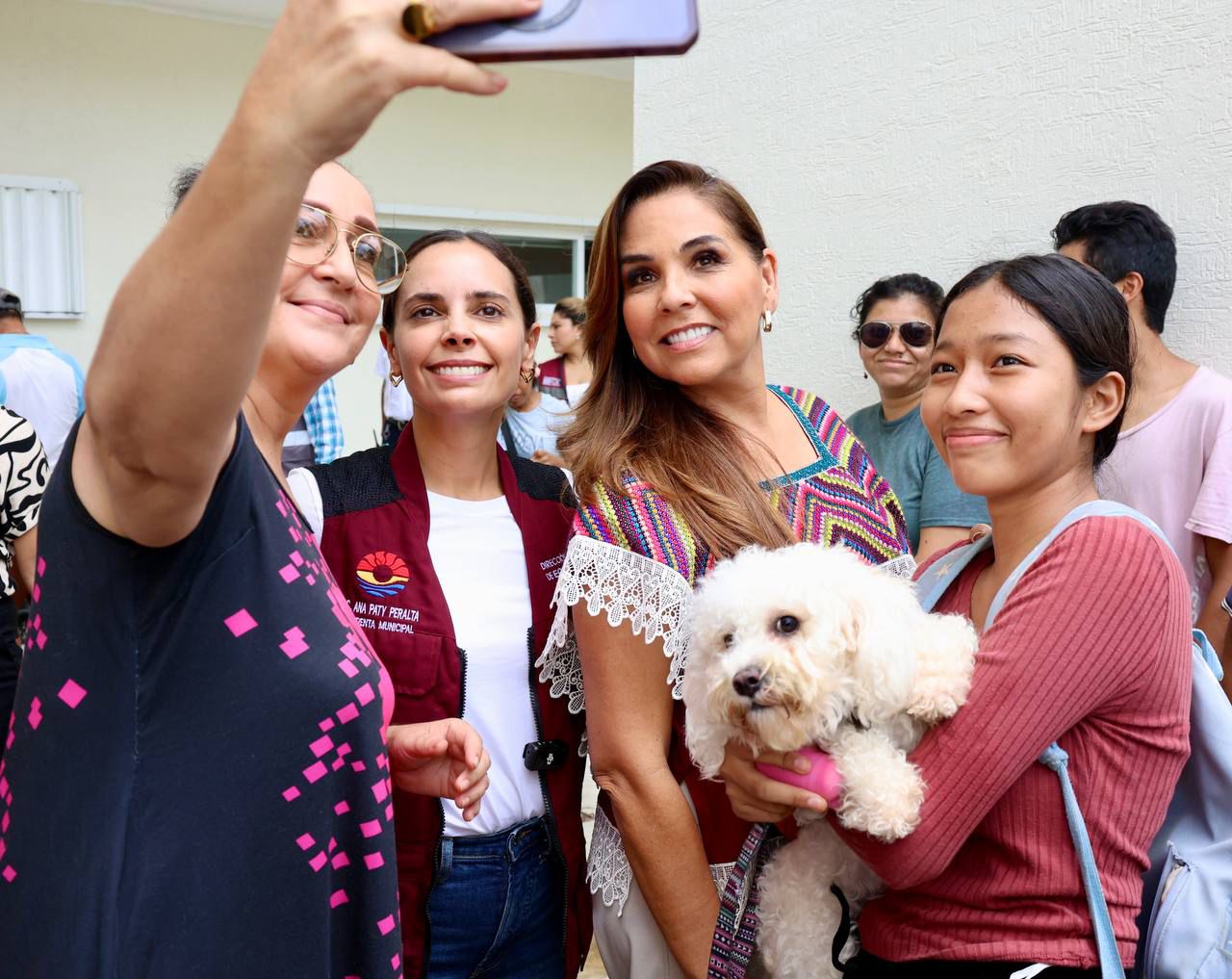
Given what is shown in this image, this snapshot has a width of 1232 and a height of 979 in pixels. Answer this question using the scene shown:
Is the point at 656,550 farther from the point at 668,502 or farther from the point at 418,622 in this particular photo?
the point at 418,622

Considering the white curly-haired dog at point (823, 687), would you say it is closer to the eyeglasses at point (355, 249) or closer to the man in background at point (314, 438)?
the eyeglasses at point (355, 249)

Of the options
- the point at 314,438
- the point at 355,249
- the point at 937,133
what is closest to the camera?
the point at 355,249

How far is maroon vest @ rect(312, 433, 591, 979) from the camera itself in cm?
181

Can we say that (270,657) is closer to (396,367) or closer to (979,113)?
(396,367)

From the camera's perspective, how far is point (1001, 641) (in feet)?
4.47

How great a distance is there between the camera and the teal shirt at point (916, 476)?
3.48 meters

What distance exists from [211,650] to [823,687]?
857mm

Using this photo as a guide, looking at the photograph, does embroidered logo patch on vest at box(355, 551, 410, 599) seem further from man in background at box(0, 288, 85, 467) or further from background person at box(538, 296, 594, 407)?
background person at box(538, 296, 594, 407)

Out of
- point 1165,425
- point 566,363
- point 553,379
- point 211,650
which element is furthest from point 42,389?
point 1165,425

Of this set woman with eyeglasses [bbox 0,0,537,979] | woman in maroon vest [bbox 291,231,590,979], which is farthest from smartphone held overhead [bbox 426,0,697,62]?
woman in maroon vest [bbox 291,231,590,979]

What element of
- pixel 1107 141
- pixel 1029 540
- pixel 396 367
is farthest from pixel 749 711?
pixel 1107 141

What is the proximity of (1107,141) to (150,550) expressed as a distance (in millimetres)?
3361

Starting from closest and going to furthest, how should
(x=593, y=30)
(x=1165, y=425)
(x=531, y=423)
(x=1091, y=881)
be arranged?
(x=593, y=30) < (x=1091, y=881) < (x=1165, y=425) < (x=531, y=423)

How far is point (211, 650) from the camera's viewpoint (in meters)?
0.96
